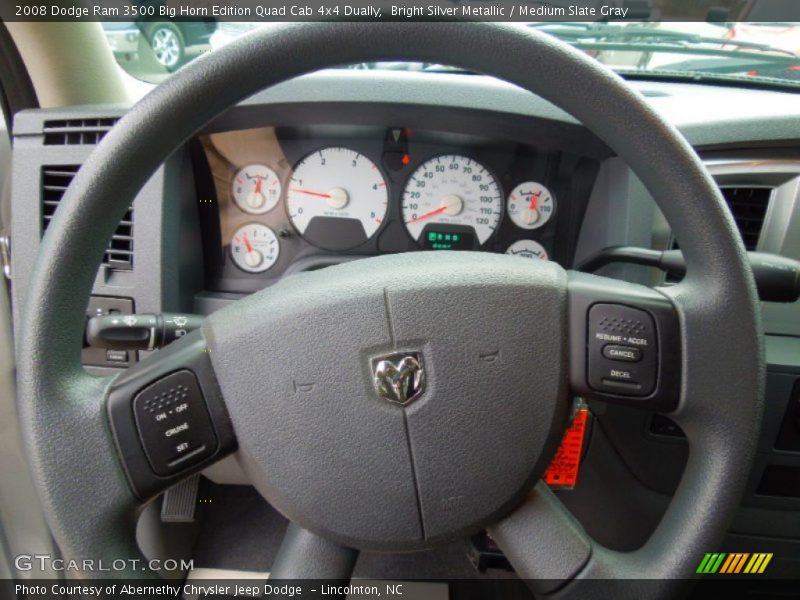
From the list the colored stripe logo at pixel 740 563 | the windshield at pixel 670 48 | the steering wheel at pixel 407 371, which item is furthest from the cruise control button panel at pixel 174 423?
the colored stripe logo at pixel 740 563

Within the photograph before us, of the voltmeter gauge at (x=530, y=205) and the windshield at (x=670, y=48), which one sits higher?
the windshield at (x=670, y=48)

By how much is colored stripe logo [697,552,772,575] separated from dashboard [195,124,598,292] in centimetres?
77

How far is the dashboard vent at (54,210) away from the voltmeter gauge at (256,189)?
242 mm

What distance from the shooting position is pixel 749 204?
1153 millimetres

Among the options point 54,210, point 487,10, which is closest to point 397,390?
point 487,10

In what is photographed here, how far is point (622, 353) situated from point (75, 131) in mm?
1008

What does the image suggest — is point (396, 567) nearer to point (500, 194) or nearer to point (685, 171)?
point (500, 194)

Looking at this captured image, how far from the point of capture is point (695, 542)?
65 centimetres

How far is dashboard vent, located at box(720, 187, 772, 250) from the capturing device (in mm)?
1144

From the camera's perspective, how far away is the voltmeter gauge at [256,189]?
48.5 inches

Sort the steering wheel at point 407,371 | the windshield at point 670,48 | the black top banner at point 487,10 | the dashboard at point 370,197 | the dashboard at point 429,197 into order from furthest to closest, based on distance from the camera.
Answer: the windshield at point 670,48 < the dashboard at point 370,197 < the dashboard at point 429,197 < the black top banner at point 487,10 < the steering wheel at point 407,371

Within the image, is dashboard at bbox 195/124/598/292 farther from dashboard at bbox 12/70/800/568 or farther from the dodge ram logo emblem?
the dodge ram logo emblem

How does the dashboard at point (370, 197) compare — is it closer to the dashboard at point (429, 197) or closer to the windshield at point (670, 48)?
the dashboard at point (429, 197)

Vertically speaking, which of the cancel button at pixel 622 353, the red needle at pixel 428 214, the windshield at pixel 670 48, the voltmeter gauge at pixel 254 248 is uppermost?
the windshield at pixel 670 48
